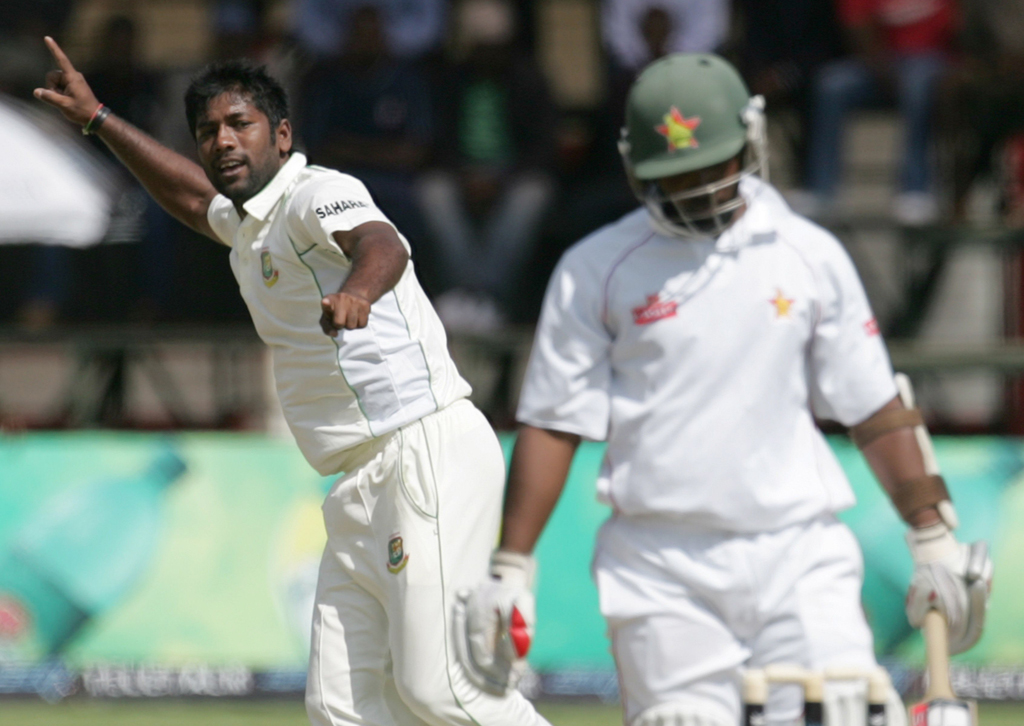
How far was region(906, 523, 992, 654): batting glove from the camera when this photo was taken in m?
3.93

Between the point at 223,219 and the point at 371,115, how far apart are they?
16.2ft

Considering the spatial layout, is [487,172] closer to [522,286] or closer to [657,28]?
[522,286]

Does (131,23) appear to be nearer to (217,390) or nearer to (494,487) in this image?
(217,390)

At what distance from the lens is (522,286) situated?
9.24 m

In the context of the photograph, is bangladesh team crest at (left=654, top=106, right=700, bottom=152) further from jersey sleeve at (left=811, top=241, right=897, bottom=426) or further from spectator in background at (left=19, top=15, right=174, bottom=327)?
spectator in background at (left=19, top=15, right=174, bottom=327)

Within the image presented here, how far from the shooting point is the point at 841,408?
4.00 metres

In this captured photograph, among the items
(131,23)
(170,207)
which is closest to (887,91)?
(131,23)

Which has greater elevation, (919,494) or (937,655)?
(919,494)

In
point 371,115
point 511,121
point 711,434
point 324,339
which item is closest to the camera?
point 711,434

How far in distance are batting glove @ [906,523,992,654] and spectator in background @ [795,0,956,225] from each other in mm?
5501

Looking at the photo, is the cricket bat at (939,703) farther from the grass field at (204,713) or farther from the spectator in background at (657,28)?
the spectator in background at (657,28)

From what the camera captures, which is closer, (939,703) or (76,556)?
(939,703)

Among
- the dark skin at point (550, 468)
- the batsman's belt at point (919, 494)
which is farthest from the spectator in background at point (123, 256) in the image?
the batsman's belt at point (919, 494)

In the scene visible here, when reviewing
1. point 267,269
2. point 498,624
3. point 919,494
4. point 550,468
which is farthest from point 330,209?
point 919,494
